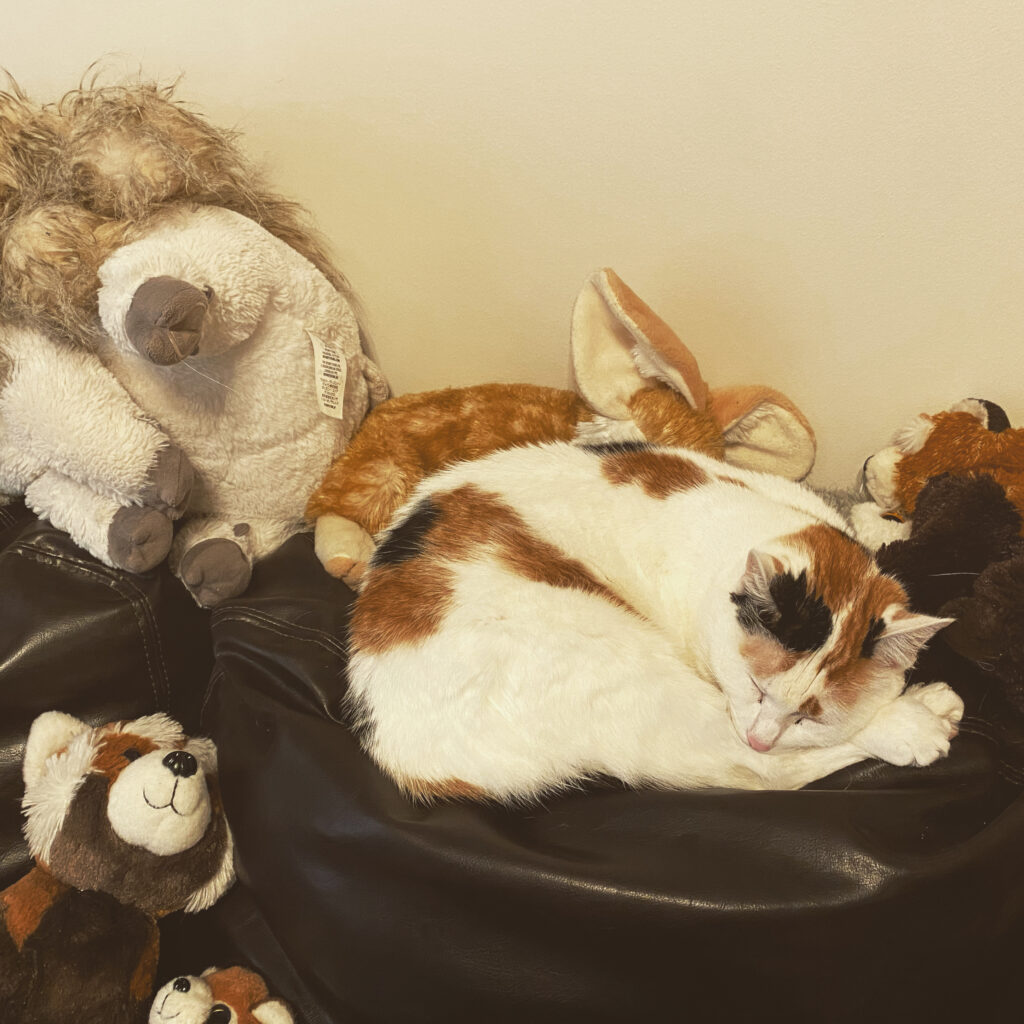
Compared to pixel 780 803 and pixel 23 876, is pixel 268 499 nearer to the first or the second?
pixel 23 876

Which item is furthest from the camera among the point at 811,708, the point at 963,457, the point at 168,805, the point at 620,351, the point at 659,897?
the point at 620,351

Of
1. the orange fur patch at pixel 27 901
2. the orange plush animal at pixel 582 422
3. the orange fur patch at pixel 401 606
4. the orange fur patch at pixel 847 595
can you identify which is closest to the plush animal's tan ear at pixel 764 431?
the orange plush animal at pixel 582 422

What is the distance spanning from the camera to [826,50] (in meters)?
0.99

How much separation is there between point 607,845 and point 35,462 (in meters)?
0.96

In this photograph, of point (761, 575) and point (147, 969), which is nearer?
point (761, 575)

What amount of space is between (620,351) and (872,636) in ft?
1.84

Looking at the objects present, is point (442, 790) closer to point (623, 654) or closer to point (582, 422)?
point (623, 654)

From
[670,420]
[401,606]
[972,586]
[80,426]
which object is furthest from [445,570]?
[972,586]

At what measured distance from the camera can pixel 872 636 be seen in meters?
0.84

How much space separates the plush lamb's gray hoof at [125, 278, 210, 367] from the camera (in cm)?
90

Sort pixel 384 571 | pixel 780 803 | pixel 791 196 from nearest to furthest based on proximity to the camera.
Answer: pixel 780 803, pixel 384 571, pixel 791 196

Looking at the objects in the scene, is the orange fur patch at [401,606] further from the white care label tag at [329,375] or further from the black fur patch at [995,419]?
the black fur patch at [995,419]

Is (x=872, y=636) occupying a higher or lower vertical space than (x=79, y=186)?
lower

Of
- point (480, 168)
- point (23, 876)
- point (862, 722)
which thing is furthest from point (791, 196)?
point (23, 876)
